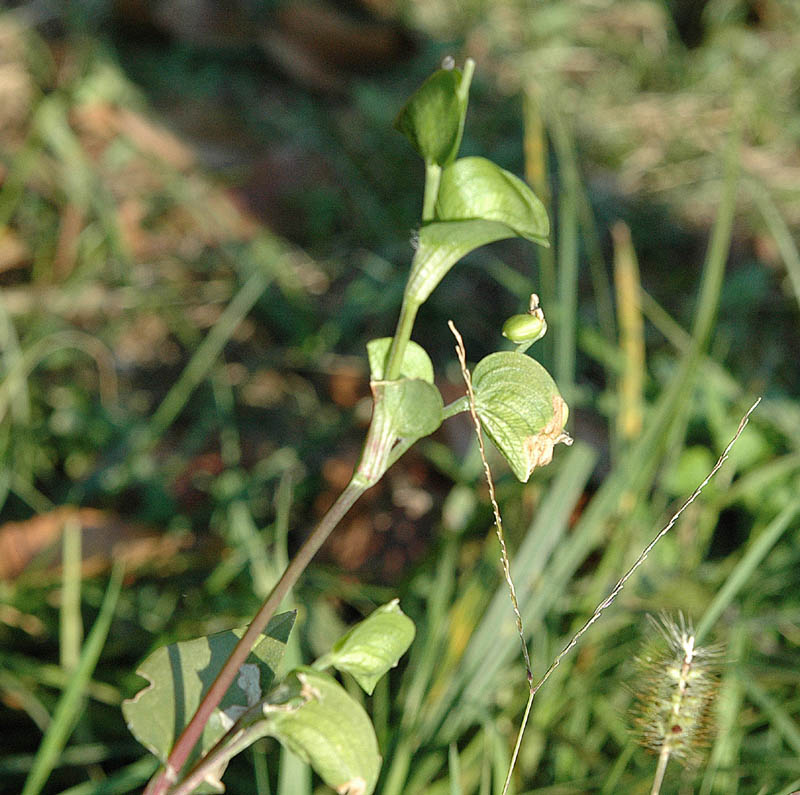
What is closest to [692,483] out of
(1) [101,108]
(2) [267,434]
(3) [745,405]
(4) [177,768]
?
(3) [745,405]

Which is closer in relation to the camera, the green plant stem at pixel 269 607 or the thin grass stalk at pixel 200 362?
the green plant stem at pixel 269 607

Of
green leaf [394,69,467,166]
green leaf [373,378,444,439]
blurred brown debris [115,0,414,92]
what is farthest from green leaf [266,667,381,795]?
blurred brown debris [115,0,414,92]

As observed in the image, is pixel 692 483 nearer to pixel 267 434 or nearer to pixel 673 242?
pixel 267 434

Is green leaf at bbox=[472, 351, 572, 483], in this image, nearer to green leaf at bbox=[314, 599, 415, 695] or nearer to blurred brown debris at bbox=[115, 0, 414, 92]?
green leaf at bbox=[314, 599, 415, 695]

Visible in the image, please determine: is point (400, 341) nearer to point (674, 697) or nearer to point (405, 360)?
point (405, 360)

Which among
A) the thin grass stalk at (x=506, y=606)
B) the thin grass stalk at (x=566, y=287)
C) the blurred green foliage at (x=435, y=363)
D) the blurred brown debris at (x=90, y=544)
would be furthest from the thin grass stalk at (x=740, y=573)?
the blurred brown debris at (x=90, y=544)

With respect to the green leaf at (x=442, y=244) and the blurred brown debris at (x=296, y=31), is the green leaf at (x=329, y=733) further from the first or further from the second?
the blurred brown debris at (x=296, y=31)
